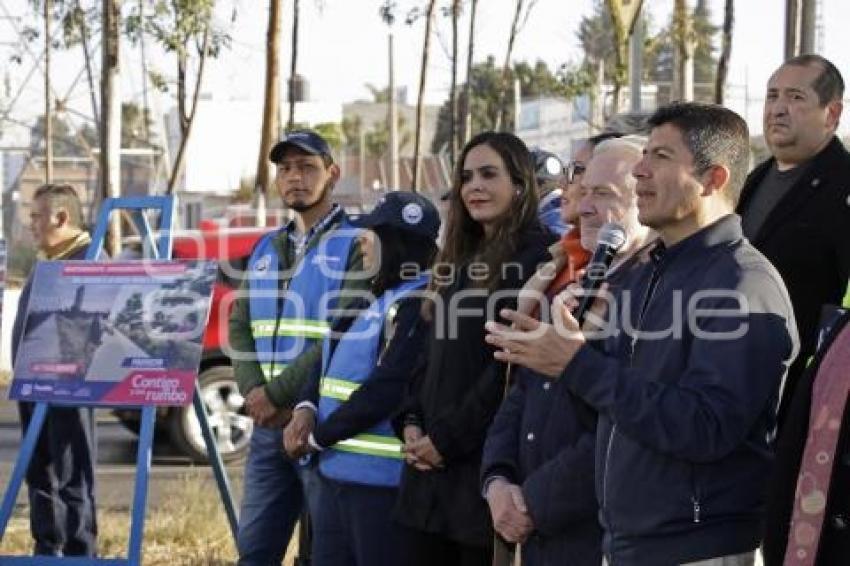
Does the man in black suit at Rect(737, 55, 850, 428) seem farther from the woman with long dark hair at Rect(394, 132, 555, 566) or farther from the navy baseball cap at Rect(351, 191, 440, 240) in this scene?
the navy baseball cap at Rect(351, 191, 440, 240)

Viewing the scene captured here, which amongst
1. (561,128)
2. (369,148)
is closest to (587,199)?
(561,128)

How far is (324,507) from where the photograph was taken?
6242 mm

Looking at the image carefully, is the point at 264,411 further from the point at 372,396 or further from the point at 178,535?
the point at 178,535

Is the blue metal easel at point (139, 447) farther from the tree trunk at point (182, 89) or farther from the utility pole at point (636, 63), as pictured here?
the tree trunk at point (182, 89)

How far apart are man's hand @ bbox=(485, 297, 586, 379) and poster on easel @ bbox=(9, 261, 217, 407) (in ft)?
11.8

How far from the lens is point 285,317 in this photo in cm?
714

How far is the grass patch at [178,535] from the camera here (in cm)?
859

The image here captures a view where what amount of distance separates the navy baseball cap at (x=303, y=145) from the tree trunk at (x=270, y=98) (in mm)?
12823

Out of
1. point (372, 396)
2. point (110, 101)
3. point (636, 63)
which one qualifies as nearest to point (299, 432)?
point (372, 396)

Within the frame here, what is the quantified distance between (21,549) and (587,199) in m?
5.16

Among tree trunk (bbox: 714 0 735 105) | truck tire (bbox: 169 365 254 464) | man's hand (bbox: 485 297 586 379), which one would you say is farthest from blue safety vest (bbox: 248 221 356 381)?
tree trunk (bbox: 714 0 735 105)

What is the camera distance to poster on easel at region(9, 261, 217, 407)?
25.3 ft

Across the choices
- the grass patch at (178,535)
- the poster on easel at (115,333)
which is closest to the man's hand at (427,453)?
the poster on easel at (115,333)

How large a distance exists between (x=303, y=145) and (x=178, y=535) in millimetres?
2707
